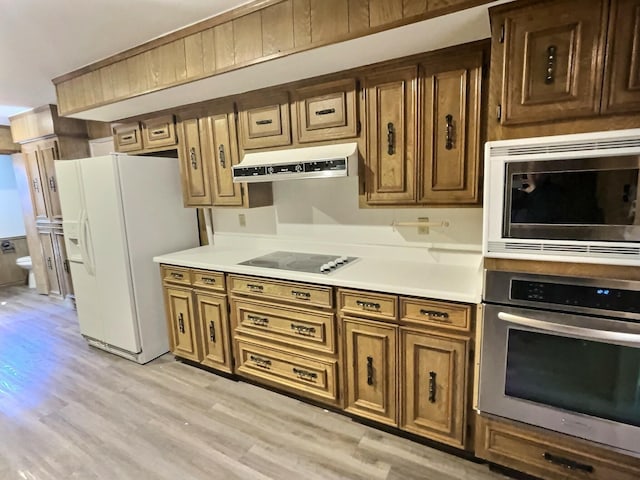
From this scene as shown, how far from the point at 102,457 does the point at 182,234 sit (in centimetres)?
181

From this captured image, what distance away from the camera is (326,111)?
7.22 feet

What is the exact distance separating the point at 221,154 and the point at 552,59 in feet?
7.23

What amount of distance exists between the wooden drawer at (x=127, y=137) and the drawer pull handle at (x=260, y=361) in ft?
7.25

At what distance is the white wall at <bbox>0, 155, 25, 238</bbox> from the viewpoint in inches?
221

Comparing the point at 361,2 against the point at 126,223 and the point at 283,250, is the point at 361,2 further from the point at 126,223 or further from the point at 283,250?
the point at 126,223

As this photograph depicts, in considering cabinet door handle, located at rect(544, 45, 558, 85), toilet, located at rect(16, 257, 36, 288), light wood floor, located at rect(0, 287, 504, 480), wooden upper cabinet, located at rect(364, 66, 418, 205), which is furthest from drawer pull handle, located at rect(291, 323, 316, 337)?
toilet, located at rect(16, 257, 36, 288)

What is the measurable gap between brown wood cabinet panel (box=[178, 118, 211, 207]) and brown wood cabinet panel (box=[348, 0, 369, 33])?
1.62 m

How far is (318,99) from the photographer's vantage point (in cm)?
222

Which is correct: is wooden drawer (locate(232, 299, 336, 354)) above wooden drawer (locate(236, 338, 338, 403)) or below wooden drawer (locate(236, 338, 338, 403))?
above

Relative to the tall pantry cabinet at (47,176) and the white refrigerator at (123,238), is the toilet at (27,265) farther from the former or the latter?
the white refrigerator at (123,238)

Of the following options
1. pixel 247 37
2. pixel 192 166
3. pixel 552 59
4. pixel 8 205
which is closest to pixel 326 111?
pixel 247 37

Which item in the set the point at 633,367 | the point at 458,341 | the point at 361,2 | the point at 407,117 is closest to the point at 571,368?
the point at 633,367

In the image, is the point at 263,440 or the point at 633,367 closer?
the point at 633,367

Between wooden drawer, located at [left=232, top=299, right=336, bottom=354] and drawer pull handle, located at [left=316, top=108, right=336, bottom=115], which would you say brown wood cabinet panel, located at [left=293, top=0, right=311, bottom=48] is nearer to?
drawer pull handle, located at [left=316, top=108, right=336, bottom=115]
